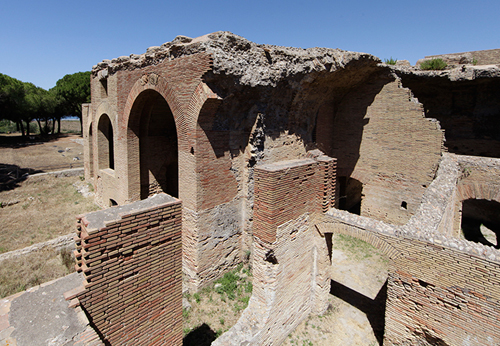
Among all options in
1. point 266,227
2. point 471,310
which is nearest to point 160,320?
point 266,227

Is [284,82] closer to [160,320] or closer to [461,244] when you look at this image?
[461,244]

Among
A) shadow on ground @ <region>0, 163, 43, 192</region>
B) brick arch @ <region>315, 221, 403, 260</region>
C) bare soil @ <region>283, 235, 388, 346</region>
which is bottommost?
bare soil @ <region>283, 235, 388, 346</region>

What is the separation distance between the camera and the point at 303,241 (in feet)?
19.3

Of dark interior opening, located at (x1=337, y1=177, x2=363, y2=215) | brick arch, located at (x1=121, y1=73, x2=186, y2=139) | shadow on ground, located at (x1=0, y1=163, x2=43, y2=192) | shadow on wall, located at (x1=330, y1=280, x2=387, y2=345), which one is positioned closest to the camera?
shadow on wall, located at (x1=330, y1=280, x2=387, y2=345)

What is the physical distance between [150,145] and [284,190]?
570 centimetres

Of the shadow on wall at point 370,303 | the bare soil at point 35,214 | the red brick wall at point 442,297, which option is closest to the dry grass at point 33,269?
the bare soil at point 35,214

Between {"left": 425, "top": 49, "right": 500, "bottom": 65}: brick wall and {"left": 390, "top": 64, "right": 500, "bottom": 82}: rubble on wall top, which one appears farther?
{"left": 425, "top": 49, "right": 500, "bottom": 65}: brick wall

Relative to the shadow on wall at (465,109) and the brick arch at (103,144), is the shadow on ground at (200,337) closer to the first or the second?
the brick arch at (103,144)

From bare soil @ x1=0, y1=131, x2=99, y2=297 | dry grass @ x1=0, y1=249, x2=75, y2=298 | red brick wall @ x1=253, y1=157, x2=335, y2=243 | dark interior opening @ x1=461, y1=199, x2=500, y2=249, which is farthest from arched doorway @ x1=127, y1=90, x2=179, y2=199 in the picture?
dark interior opening @ x1=461, y1=199, x2=500, y2=249

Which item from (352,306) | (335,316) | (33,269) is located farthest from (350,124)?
(33,269)

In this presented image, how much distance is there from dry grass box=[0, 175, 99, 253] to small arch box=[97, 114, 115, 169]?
1.95m

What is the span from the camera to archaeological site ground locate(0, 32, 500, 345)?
12.2ft

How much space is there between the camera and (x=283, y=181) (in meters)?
5.15

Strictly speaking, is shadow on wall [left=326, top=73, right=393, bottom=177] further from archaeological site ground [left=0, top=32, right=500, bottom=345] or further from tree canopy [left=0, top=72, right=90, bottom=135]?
tree canopy [left=0, top=72, right=90, bottom=135]
